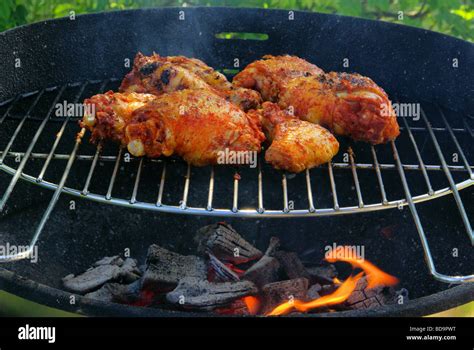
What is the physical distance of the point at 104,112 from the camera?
3.04 metres

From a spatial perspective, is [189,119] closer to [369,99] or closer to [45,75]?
[369,99]

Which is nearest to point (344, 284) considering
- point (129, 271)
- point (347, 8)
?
point (129, 271)

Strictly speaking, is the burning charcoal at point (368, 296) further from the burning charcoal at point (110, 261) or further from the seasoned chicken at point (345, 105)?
the burning charcoal at point (110, 261)

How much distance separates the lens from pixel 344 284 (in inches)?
126

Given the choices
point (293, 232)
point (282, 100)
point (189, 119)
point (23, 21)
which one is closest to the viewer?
point (189, 119)

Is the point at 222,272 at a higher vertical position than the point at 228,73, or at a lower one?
lower

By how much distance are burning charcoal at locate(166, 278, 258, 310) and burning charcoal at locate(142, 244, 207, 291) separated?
0.31 ft

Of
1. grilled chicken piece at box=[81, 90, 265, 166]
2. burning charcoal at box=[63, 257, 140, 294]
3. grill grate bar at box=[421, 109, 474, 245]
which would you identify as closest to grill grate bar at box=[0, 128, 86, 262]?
grilled chicken piece at box=[81, 90, 265, 166]

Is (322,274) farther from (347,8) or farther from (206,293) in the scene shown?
(347,8)

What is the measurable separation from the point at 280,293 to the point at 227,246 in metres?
0.46

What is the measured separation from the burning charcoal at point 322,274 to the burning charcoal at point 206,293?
446mm

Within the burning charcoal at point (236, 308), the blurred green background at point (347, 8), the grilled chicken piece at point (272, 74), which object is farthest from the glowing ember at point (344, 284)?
the blurred green background at point (347, 8)

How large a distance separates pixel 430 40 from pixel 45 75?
8.16 ft
